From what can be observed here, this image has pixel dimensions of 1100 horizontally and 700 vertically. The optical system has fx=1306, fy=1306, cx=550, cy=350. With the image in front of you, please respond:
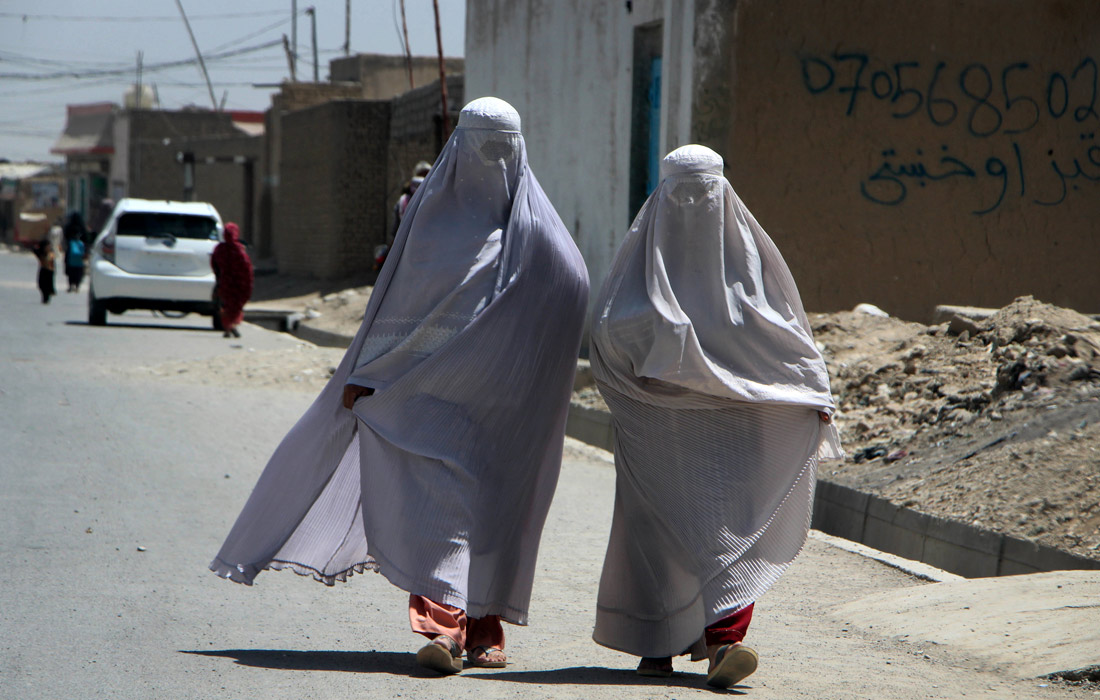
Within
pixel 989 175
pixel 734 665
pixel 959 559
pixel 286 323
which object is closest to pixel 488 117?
pixel 734 665

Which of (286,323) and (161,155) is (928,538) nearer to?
(286,323)

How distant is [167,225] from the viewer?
1619cm

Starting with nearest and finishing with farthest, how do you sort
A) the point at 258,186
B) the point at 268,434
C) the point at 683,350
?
the point at 683,350 → the point at 268,434 → the point at 258,186

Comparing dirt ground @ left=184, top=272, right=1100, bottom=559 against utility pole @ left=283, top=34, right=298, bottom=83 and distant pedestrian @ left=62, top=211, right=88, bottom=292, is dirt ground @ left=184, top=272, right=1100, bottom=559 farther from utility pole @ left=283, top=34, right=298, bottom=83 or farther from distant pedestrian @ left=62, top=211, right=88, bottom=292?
utility pole @ left=283, top=34, right=298, bottom=83

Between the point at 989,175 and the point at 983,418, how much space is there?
445 cm

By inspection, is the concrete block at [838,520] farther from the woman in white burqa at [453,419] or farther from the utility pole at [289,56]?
the utility pole at [289,56]

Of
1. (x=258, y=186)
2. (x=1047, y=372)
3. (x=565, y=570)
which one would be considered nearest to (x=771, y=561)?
(x=565, y=570)

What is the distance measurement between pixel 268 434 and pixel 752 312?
540 centimetres

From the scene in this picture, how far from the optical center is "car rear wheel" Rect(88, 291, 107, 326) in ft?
53.0

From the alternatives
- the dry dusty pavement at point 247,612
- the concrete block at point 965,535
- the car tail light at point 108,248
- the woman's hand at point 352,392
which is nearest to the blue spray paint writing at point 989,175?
the dry dusty pavement at point 247,612

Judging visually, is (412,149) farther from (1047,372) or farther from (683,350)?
(683,350)

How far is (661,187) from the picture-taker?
3869mm

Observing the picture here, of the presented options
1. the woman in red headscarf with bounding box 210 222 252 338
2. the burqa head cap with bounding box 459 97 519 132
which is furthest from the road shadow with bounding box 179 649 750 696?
the woman in red headscarf with bounding box 210 222 252 338

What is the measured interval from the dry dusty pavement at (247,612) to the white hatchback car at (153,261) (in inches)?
300
